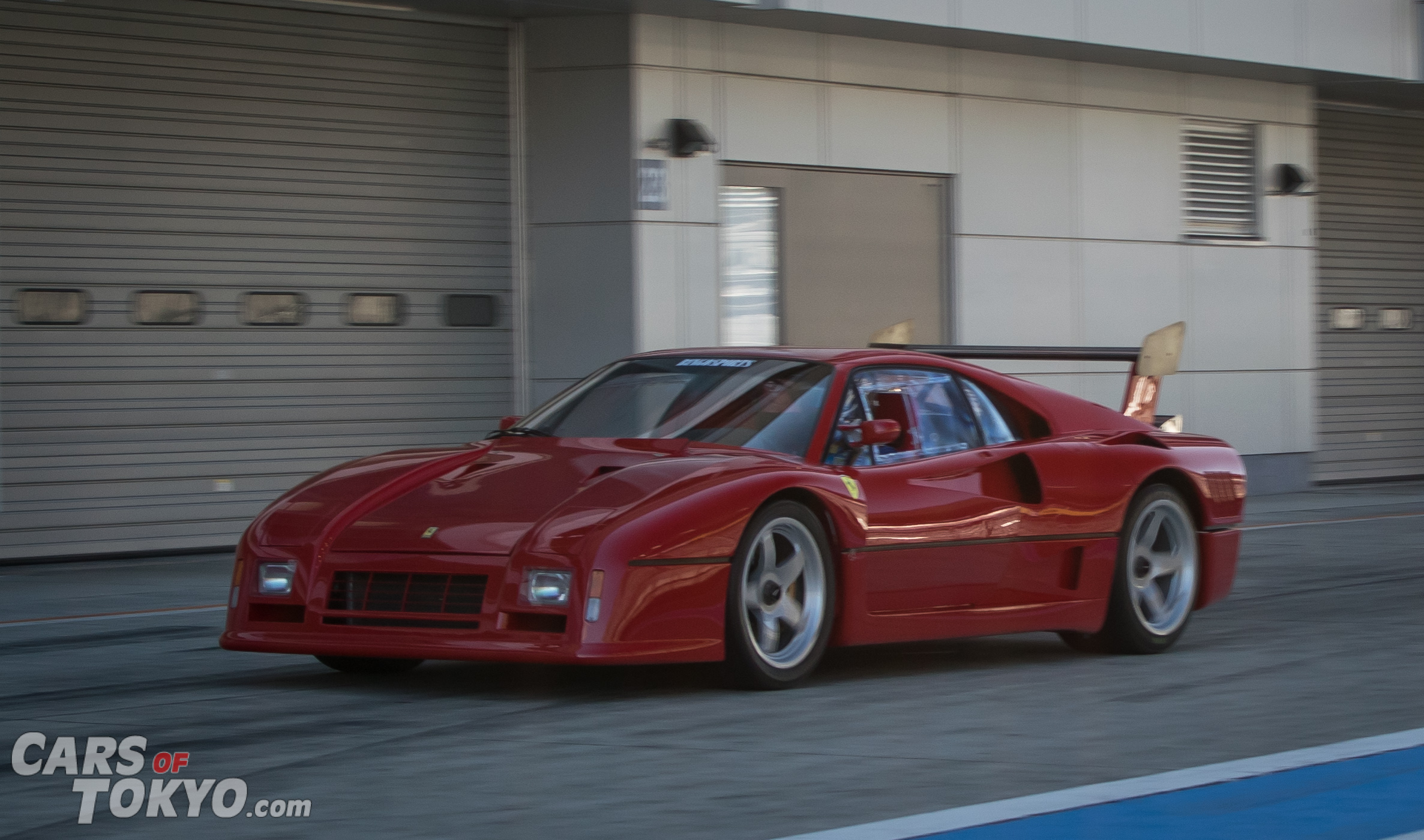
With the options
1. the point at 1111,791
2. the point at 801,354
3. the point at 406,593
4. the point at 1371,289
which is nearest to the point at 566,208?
the point at 801,354

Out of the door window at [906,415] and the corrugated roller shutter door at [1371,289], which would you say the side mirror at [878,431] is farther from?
the corrugated roller shutter door at [1371,289]

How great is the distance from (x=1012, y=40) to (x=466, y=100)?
481cm

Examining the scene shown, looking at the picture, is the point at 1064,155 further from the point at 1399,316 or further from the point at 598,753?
the point at 598,753

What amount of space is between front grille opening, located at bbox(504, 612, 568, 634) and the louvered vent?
13305 mm

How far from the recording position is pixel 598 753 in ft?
16.0

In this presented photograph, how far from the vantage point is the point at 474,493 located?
597 centimetres

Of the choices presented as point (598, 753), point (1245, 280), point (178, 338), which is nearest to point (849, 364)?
point (598, 753)

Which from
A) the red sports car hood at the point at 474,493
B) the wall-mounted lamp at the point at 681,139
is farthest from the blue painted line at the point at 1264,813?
the wall-mounted lamp at the point at 681,139

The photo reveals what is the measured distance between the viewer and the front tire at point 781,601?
5867 millimetres

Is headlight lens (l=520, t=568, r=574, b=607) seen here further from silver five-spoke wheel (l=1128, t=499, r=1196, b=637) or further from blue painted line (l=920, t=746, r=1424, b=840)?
silver five-spoke wheel (l=1128, t=499, r=1196, b=637)

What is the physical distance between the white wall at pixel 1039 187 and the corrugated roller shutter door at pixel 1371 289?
1.36m

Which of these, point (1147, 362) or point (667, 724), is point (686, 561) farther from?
point (1147, 362)

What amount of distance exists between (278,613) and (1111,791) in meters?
2.74

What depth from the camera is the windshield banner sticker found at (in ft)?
22.4
